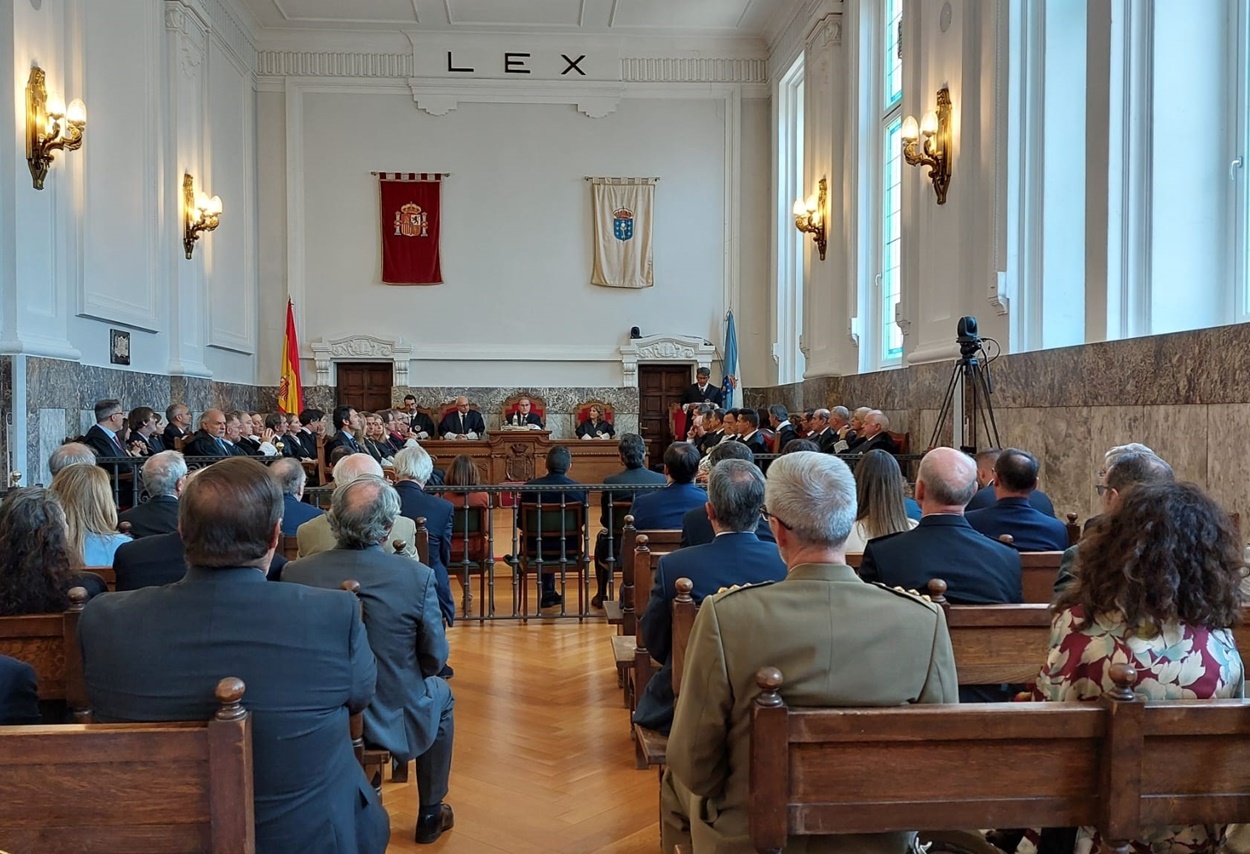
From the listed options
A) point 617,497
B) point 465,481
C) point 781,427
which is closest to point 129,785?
point 465,481

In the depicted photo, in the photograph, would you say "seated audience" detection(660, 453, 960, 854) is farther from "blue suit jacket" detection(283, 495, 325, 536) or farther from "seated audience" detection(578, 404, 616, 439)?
"seated audience" detection(578, 404, 616, 439)

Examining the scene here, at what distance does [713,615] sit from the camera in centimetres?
161

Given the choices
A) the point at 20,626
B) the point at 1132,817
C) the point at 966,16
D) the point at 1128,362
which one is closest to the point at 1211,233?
the point at 1128,362

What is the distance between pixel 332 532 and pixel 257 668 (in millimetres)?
1339

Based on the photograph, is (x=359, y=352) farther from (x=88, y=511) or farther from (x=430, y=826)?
(x=430, y=826)

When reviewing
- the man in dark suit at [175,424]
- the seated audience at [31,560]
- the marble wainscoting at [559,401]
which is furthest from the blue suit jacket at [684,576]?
the marble wainscoting at [559,401]

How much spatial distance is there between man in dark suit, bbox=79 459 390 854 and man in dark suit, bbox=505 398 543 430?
11.3 meters

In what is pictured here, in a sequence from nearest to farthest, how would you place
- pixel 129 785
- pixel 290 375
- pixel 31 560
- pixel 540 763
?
pixel 129 785 < pixel 31 560 < pixel 540 763 < pixel 290 375

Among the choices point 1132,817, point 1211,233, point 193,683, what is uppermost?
point 1211,233

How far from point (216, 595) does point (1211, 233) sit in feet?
17.7

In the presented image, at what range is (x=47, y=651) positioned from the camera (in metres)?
2.28

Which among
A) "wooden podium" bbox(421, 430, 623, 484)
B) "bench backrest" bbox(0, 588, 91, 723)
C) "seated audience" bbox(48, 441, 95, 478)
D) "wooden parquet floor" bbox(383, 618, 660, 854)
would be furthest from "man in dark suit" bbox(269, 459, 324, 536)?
"wooden podium" bbox(421, 430, 623, 484)

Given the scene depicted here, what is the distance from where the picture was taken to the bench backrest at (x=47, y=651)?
221cm

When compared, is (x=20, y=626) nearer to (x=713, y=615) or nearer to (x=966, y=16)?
(x=713, y=615)
